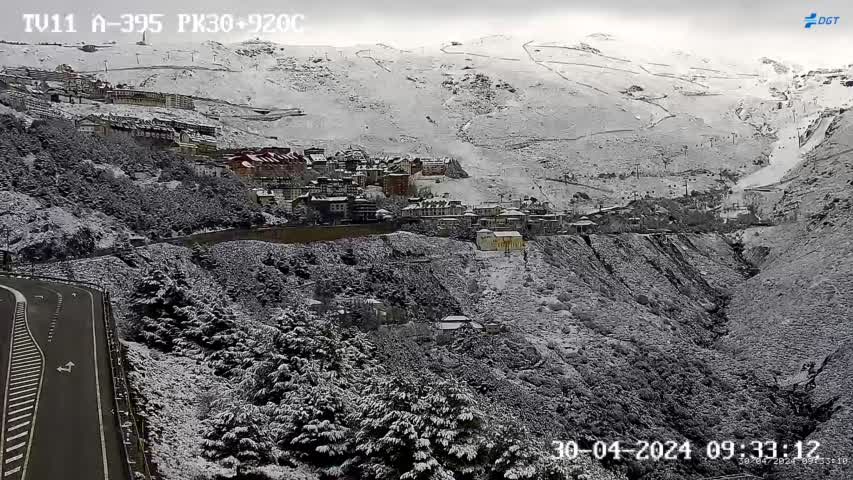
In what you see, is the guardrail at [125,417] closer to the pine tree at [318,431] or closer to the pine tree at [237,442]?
the pine tree at [237,442]

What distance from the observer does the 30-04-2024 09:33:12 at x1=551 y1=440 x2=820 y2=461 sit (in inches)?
1005

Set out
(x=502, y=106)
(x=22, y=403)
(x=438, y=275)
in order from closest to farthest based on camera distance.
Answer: (x=22, y=403)
(x=438, y=275)
(x=502, y=106)

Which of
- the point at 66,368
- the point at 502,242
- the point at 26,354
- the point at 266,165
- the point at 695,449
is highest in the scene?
the point at 66,368

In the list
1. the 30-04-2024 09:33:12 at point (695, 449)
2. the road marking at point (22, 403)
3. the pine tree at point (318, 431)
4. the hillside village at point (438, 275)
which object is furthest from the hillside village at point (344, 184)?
the road marking at point (22, 403)

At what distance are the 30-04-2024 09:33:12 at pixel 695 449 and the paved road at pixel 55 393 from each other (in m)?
15.0

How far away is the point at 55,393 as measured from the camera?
17156mm

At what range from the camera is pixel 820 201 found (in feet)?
195

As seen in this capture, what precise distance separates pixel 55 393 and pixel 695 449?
21437mm

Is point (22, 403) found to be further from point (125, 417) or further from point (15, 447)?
point (125, 417)

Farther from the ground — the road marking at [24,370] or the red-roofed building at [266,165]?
the road marking at [24,370]

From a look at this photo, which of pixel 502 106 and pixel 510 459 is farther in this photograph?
pixel 502 106

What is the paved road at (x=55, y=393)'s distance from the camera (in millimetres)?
13734

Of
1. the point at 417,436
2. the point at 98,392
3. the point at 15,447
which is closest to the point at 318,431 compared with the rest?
the point at 417,436

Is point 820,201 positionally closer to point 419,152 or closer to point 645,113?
point 419,152
